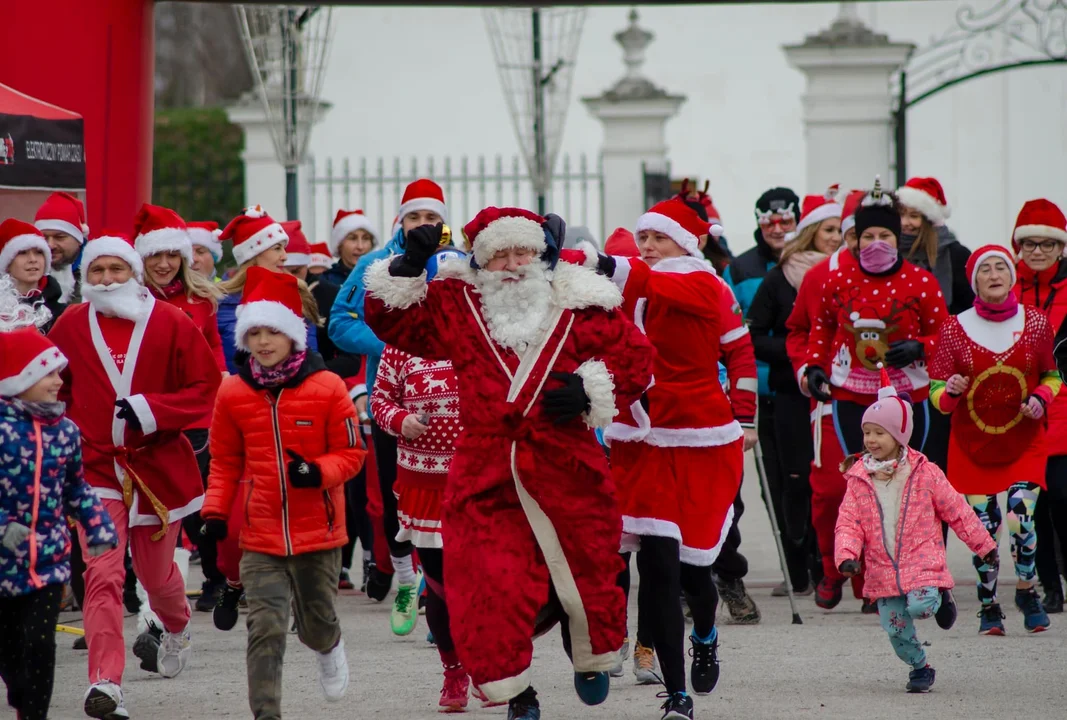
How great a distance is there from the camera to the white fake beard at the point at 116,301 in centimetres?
714

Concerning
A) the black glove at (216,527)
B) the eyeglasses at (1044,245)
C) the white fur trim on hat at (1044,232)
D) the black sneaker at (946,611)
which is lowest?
the black sneaker at (946,611)

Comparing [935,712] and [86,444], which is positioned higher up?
[86,444]

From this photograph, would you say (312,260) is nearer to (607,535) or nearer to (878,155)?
(607,535)

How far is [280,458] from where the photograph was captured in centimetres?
654

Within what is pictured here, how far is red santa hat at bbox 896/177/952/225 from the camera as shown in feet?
31.3

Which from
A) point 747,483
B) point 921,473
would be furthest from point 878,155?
point 921,473

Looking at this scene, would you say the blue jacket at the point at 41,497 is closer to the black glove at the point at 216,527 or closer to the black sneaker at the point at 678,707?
the black glove at the point at 216,527

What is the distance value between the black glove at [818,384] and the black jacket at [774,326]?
0.91 meters

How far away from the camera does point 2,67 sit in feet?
35.2

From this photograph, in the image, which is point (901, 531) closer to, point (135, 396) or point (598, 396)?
point (598, 396)

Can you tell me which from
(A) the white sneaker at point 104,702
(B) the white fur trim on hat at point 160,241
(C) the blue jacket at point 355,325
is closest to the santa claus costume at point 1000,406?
(C) the blue jacket at point 355,325

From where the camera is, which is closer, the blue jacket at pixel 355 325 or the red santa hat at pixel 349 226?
the blue jacket at pixel 355 325

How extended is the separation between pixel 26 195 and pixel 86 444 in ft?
12.0

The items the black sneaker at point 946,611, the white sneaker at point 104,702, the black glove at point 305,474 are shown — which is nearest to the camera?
the black glove at point 305,474
